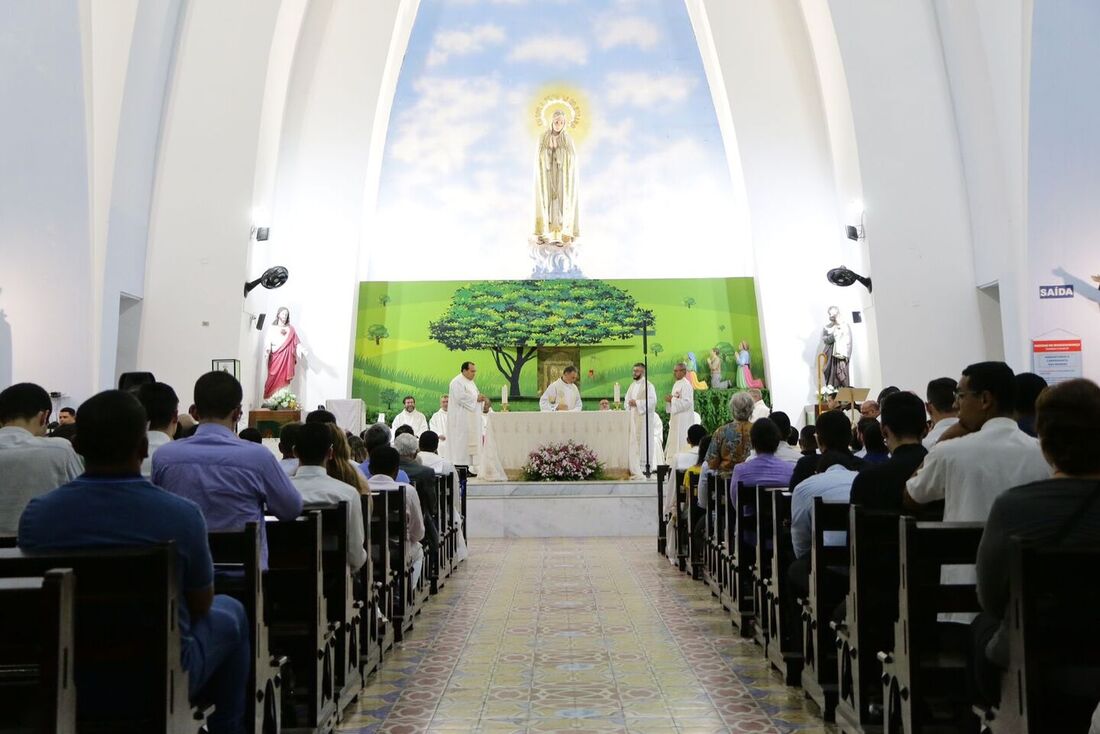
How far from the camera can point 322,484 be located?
4.56 m

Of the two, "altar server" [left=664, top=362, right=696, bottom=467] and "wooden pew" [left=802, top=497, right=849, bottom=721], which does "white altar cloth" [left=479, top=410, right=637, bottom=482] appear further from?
"wooden pew" [left=802, top=497, right=849, bottom=721]

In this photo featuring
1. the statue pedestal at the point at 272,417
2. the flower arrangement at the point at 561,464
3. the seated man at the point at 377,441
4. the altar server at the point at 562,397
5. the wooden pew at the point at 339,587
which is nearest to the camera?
the wooden pew at the point at 339,587

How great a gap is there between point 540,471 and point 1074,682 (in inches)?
405

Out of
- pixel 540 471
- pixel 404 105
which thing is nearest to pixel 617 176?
pixel 404 105

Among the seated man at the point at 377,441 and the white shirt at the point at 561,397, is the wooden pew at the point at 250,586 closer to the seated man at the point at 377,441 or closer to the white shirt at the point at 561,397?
the seated man at the point at 377,441

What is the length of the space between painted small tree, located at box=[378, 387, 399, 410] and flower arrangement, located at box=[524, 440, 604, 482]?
5338mm

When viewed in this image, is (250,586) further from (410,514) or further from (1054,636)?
(410,514)

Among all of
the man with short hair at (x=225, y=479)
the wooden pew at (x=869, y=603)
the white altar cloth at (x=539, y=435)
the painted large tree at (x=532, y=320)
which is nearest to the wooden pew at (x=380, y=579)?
the man with short hair at (x=225, y=479)

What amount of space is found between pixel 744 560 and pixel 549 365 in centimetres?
1153

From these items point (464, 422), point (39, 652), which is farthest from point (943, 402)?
point (464, 422)

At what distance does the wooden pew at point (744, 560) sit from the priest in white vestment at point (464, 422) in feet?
27.6

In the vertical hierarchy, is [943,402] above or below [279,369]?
below

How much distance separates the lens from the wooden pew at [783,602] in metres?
4.92

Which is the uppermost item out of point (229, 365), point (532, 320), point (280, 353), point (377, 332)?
point (532, 320)
